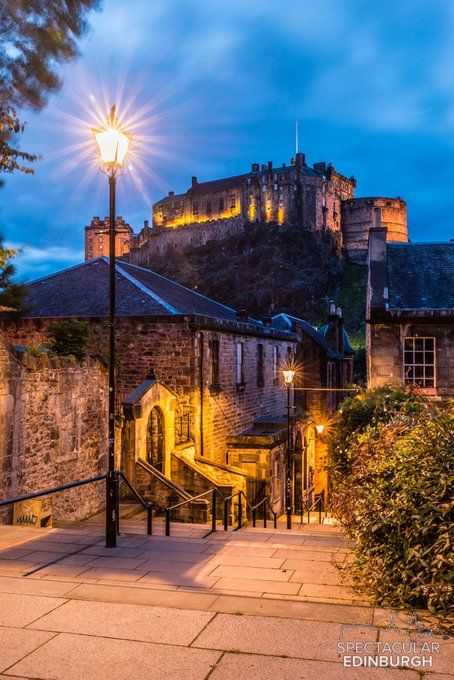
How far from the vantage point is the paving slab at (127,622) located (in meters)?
4.76

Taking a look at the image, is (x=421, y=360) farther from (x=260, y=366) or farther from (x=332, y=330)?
(x=332, y=330)

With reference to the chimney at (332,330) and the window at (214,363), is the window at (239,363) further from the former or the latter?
the chimney at (332,330)

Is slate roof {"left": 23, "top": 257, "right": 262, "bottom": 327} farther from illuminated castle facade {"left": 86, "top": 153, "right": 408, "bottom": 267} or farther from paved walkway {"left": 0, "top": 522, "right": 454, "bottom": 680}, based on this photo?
illuminated castle facade {"left": 86, "top": 153, "right": 408, "bottom": 267}

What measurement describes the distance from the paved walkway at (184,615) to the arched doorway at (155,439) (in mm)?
8686

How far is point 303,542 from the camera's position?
28.5ft

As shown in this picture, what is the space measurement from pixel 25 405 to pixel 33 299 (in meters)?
10.2

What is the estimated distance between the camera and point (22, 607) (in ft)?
17.7

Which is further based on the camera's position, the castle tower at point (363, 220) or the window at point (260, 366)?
the castle tower at point (363, 220)

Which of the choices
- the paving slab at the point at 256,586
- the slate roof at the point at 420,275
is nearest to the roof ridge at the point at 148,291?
the slate roof at the point at 420,275

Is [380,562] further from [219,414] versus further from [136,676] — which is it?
[219,414]

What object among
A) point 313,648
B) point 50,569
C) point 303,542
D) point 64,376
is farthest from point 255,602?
point 64,376

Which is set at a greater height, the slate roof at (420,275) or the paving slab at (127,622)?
the slate roof at (420,275)

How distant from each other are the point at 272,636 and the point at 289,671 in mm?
561

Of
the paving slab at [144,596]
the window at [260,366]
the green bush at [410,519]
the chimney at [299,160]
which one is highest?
the chimney at [299,160]
